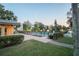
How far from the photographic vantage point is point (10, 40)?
13.7ft

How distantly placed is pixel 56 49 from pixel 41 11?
0.73m

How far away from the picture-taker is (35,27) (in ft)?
13.7

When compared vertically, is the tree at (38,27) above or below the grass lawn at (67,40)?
above

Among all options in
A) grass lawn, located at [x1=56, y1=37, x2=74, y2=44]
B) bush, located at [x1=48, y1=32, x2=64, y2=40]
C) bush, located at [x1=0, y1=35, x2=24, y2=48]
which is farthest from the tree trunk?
bush, located at [x1=0, y1=35, x2=24, y2=48]

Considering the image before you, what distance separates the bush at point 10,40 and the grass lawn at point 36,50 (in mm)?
71

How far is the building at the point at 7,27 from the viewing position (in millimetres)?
4105

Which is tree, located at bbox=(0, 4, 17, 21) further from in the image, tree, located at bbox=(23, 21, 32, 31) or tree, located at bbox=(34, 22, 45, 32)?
tree, located at bbox=(34, 22, 45, 32)

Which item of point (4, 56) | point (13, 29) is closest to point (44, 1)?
point (13, 29)

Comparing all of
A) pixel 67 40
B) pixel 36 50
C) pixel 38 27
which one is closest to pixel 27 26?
pixel 38 27

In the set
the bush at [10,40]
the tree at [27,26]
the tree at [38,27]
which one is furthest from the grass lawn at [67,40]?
the bush at [10,40]

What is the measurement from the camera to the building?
4.11 metres

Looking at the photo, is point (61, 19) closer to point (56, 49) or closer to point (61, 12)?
point (61, 12)

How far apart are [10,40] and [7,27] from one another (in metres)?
0.25

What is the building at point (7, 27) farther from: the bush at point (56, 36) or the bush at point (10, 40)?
the bush at point (56, 36)
